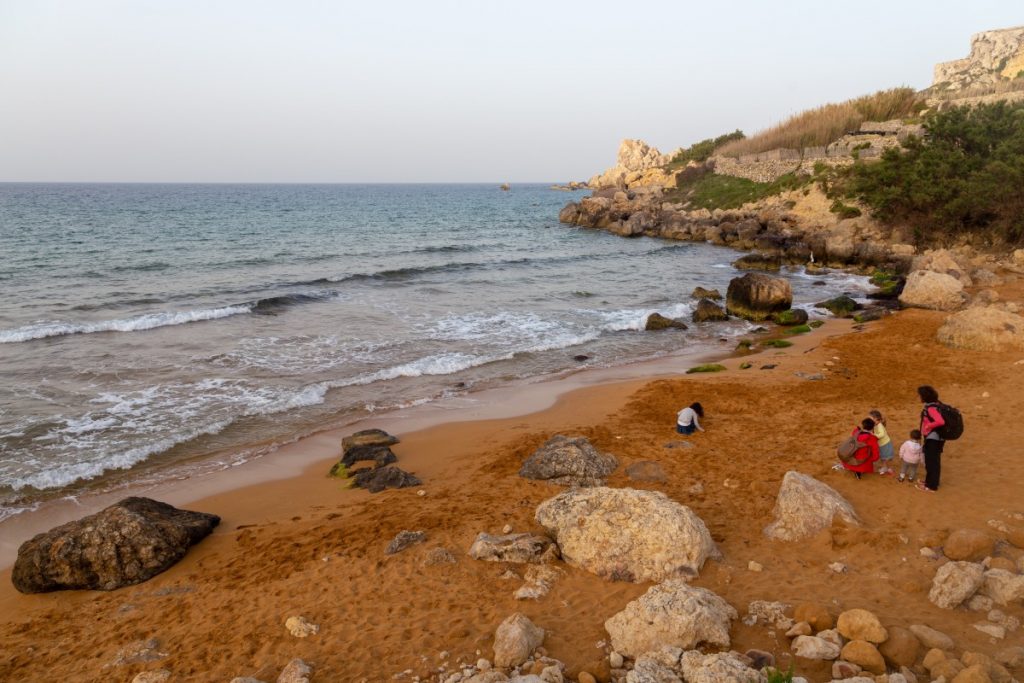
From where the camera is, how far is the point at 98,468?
41.4ft

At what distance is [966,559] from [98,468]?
15.0 meters

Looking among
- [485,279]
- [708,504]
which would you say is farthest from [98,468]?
[485,279]

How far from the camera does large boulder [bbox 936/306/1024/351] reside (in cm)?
1697

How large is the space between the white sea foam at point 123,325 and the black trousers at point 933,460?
24194mm

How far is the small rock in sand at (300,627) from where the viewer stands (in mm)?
7184

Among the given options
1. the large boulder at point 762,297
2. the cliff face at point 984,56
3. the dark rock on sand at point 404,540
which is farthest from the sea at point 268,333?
the cliff face at point 984,56

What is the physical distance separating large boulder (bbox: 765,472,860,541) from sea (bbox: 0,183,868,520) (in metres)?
10.3

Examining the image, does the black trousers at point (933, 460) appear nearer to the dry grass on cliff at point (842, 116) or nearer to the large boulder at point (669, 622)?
the large boulder at point (669, 622)

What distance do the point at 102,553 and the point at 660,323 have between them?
20320 mm

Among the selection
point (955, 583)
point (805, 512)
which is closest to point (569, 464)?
point (805, 512)

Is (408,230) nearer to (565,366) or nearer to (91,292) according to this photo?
(91,292)

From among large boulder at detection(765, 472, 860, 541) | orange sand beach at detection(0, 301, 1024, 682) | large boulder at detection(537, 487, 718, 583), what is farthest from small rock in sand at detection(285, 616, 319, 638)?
large boulder at detection(765, 472, 860, 541)

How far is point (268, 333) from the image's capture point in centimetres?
2328

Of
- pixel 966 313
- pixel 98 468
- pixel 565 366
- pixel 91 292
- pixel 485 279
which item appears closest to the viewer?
pixel 98 468
